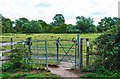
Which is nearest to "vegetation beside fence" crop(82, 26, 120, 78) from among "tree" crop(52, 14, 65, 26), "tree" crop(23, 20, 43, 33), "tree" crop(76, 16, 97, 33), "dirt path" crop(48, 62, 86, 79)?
"dirt path" crop(48, 62, 86, 79)

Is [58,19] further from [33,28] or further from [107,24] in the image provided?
[107,24]

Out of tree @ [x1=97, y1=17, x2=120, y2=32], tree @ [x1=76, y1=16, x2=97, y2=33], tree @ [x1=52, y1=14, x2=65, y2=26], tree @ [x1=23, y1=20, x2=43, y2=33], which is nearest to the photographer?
tree @ [x1=97, y1=17, x2=120, y2=32]

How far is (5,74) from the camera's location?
1008 centimetres

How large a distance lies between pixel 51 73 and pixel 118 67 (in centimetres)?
222

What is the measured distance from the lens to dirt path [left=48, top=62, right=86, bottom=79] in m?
9.81

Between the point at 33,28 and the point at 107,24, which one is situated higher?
the point at 33,28

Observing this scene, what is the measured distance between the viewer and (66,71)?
1066cm

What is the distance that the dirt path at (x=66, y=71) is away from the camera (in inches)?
386

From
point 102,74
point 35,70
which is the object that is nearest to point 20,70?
point 35,70

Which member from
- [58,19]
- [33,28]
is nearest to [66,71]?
[33,28]

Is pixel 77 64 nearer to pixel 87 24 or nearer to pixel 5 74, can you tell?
pixel 5 74

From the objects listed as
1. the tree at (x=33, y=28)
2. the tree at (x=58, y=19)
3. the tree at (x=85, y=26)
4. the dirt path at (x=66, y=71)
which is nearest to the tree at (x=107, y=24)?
the dirt path at (x=66, y=71)

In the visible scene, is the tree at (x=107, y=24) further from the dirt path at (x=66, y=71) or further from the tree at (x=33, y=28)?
the tree at (x=33, y=28)

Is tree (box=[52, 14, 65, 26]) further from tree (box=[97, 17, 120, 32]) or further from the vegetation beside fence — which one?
the vegetation beside fence
